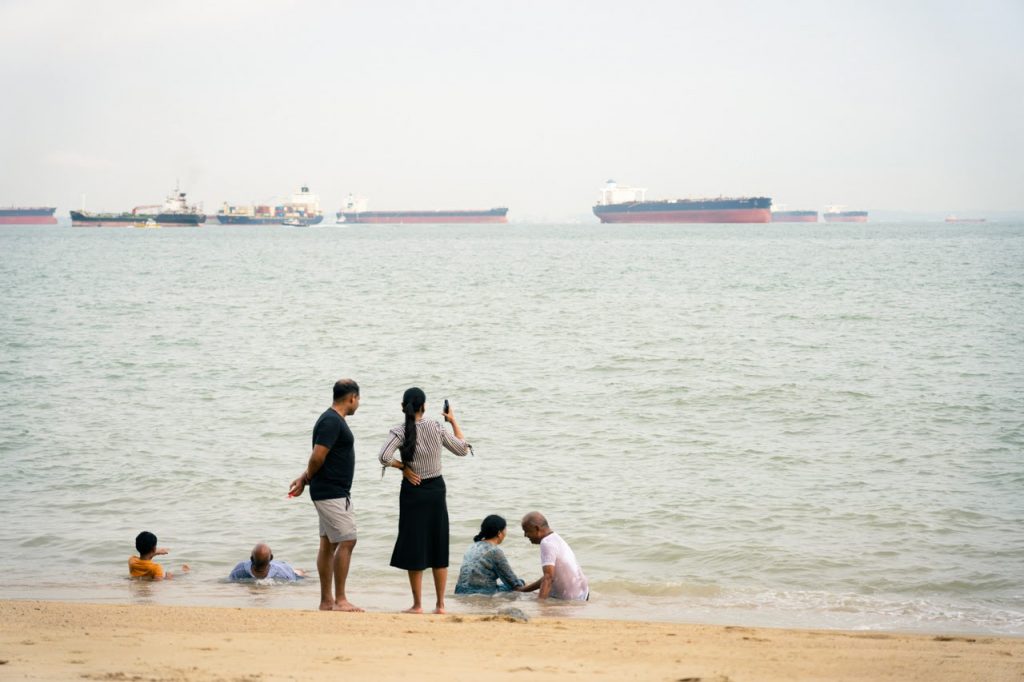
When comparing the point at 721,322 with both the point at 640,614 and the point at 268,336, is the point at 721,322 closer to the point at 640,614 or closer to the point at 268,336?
the point at 268,336

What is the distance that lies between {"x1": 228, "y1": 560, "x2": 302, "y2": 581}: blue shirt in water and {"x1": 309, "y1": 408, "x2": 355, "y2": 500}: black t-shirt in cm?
182

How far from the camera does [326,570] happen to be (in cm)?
716

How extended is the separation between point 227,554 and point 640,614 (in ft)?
12.3

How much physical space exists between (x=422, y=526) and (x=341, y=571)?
665 mm

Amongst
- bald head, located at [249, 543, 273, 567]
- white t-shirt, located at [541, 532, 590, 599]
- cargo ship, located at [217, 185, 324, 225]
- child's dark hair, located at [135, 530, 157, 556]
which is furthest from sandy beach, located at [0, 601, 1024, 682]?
cargo ship, located at [217, 185, 324, 225]

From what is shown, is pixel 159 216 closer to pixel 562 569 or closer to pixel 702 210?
pixel 702 210

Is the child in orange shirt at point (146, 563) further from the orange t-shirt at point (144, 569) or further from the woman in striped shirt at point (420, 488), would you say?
the woman in striped shirt at point (420, 488)

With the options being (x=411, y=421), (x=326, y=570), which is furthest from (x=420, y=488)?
(x=326, y=570)

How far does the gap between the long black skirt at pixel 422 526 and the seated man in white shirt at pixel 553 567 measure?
904mm

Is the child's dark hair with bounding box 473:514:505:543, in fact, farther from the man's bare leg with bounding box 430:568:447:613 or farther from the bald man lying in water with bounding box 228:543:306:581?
the bald man lying in water with bounding box 228:543:306:581

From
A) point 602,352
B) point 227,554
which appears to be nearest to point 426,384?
point 602,352

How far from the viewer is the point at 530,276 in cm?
5331

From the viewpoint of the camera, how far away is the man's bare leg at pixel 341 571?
22.9 ft

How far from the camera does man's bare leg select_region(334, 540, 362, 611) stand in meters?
6.98
